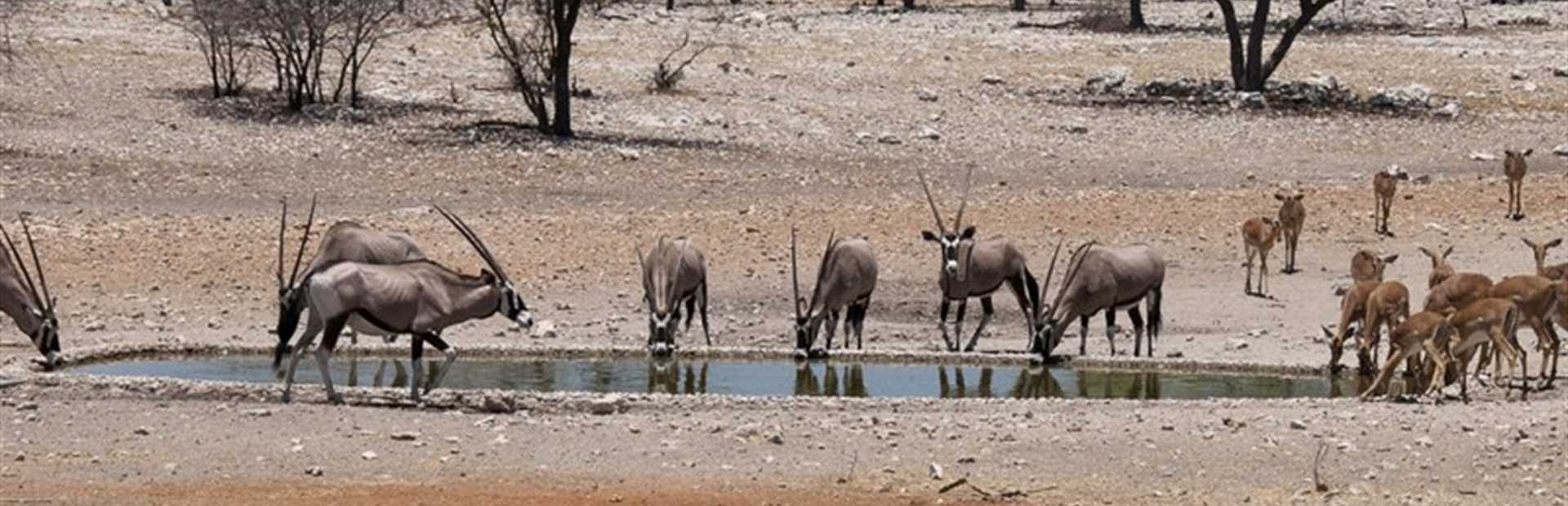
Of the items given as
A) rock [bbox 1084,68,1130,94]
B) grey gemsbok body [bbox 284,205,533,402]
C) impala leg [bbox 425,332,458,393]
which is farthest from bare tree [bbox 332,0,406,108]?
impala leg [bbox 425,332,458,393]

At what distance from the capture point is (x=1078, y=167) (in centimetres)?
3447

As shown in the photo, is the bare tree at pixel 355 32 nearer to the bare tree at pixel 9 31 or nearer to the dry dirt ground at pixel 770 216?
the dry dirt ground at pixel 770 216

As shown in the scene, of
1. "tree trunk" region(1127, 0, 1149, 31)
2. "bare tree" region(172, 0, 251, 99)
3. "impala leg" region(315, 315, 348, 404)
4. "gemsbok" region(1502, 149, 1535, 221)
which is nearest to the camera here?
"impala leg" region(315, 315, 348, 404)

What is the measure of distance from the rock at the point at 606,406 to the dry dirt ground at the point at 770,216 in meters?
0.29

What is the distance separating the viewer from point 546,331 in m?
21.9

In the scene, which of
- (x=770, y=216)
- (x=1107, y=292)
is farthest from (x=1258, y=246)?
(x=770, y=216)

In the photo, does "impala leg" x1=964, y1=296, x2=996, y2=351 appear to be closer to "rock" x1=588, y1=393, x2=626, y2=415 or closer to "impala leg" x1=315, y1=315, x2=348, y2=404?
"rock" x1=588, y1=393, x2=626, y2=415

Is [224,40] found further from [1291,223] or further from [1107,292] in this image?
[1107,292]

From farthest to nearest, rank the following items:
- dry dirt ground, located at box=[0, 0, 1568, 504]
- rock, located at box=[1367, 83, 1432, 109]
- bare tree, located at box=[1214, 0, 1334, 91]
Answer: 1. bare tree, located at box=[1214, 0, 1334, 91]
2. rock, located at box=[1367, 83, 1432, 109]
3. dry dirt ground, located at box=[0, 0, 1568, 504]

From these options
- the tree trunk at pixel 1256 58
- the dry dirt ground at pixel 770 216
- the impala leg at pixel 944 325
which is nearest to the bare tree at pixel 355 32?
the dry dirt ground at pixel 770 216

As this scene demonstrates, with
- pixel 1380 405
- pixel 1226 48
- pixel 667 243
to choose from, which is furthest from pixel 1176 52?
pixel 1380 405

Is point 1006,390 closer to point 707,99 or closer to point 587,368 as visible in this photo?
point 587,368

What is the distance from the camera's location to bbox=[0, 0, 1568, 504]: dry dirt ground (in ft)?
50.8

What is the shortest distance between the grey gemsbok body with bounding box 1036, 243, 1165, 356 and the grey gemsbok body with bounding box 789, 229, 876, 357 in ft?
4.80
